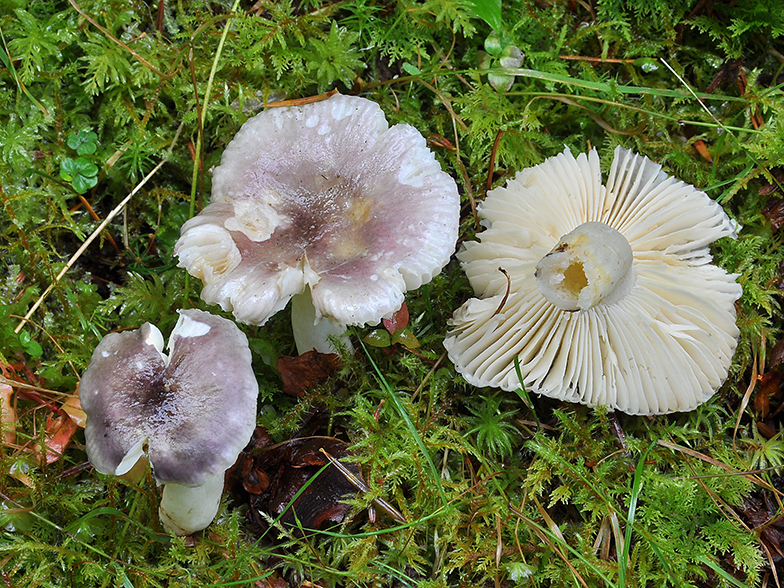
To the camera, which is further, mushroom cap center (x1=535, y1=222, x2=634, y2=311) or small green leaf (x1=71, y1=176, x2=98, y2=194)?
small green leaf (x1=71, y1=176, x2=98, y2=194)

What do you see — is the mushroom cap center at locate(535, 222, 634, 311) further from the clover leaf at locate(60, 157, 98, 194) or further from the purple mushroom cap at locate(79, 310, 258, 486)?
the clover leaf at locate(60, 157, 98, 194)

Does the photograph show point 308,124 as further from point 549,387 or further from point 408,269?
point 549,387

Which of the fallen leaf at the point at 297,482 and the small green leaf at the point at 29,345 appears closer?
the fallen leaf at the point at 297,482

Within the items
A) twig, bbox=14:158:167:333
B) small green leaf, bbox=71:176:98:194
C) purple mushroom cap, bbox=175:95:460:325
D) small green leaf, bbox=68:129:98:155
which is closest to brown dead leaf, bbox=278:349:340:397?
purple mushroom cap, bbox=175:95:460:325

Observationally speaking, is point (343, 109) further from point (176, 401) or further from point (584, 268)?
point (176, 401)

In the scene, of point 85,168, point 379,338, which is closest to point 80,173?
point 85,168

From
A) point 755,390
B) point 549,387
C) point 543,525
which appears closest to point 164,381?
point 549,387

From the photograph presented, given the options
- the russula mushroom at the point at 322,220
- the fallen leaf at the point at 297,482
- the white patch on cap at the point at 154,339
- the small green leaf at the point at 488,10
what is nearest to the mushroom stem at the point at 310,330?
the russula mushroom at the point at 322,220

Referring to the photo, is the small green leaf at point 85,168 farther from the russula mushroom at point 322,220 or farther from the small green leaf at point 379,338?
the small green leaf at point 379,338
